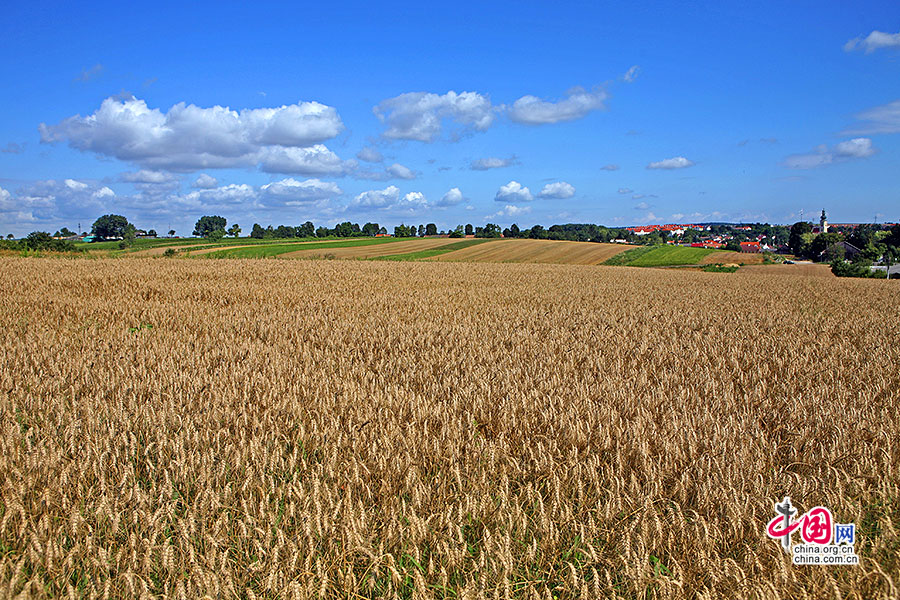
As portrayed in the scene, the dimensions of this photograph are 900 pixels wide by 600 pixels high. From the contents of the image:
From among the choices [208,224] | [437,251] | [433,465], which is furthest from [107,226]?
[433,465]

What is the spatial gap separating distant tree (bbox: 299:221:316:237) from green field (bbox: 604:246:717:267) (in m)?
57.8

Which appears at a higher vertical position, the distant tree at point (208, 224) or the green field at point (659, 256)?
the distant tree at point (208, 224)

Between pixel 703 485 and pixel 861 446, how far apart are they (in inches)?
59.2

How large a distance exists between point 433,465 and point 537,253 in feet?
207

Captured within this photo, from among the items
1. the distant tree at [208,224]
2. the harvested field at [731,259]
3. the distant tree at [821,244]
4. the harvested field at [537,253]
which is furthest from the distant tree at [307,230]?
the distant tree at [821,244]

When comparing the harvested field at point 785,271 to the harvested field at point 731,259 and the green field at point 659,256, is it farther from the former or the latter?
the green field at point 659,256

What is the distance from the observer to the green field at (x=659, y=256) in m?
63.8

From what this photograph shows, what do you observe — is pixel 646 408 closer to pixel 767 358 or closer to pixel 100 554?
pixel 767 358

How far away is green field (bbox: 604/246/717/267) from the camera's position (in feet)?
209

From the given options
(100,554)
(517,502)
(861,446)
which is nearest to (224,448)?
(100,554)

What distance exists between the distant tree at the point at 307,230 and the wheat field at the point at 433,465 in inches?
3745

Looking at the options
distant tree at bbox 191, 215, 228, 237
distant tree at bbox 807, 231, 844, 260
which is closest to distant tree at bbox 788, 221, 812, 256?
distant tree at bbox 807, 231, 844, 260

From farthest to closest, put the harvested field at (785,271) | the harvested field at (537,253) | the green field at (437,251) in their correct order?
the harvested field at (537,253), the green field at (437,251), the harvested field at (785,271)

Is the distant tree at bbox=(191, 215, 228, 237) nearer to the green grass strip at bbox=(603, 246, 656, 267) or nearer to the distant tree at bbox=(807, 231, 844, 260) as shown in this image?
the green grass strip at bbox=(603, 246, 656, 267)
